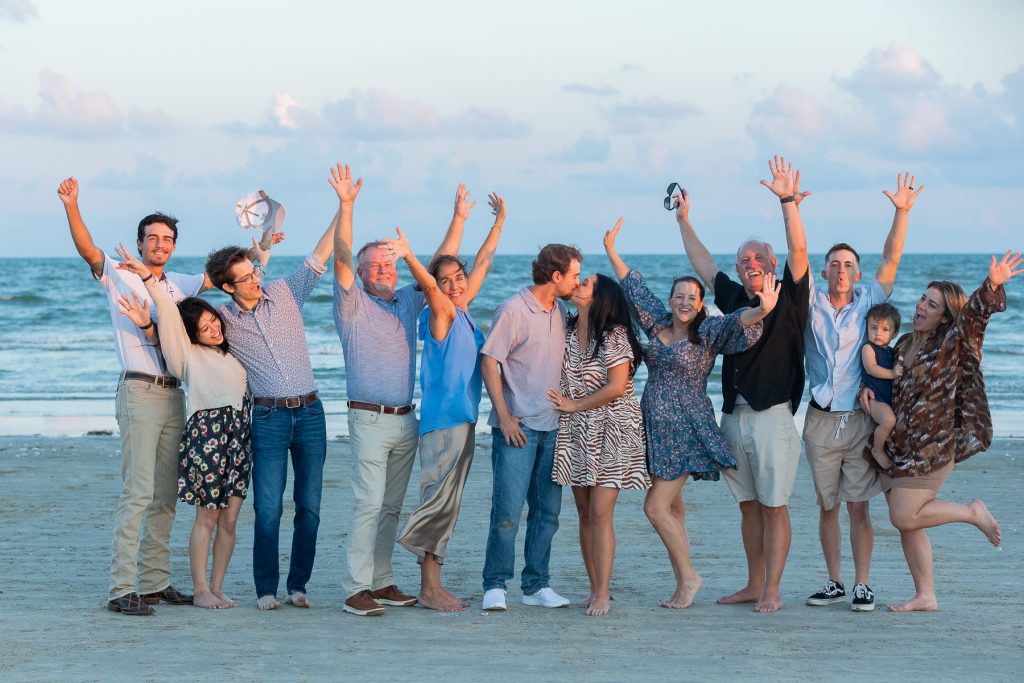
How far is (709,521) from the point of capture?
819 centimetres

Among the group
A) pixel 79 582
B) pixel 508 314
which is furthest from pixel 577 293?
pixel 79 582

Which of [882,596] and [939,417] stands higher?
[939,417]

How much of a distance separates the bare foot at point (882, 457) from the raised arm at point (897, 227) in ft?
2.81

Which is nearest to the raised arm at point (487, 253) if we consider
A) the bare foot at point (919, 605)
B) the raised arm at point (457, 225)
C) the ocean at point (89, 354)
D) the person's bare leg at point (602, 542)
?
the raised arm at point (457, 225)

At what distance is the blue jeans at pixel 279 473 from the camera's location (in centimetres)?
582

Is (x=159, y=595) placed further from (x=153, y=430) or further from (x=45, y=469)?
(x=45, y=469)

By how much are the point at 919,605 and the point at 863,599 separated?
0.29 metres

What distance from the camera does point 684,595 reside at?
602 centimetres

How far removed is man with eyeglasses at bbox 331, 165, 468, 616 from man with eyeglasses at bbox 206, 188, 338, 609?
22cm

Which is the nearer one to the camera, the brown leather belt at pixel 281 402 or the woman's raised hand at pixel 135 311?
the woman's raised hand at pixel 135 311

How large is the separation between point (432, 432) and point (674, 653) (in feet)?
5.41

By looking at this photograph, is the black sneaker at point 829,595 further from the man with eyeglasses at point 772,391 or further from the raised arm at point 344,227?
the raised arm at point 344,227

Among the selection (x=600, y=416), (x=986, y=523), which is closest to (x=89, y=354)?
(x=600, y=416)

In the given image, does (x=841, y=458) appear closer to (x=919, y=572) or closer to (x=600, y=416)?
(x=919, y=572)
